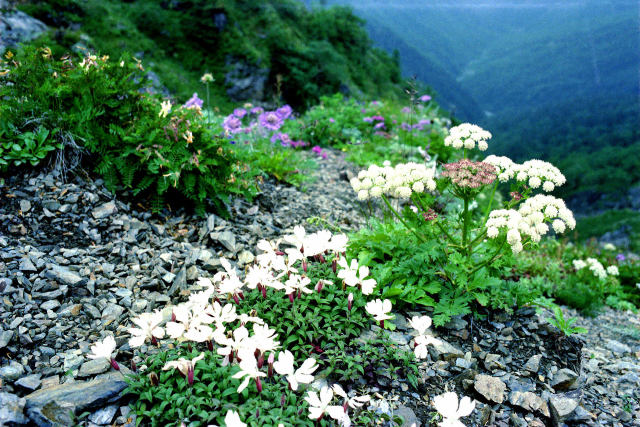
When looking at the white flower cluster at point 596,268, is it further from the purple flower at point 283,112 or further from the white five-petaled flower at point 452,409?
the white five-petaled flower at point 452,409

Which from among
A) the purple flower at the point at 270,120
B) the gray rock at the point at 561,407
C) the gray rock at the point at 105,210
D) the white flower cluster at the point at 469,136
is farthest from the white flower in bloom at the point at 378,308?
the purple flower at the point at 270,120

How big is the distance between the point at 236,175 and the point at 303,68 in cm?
2228

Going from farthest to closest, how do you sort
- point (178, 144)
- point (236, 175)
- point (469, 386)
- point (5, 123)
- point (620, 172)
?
point (620, 172)
point (236, 175)
point (178, 144)
point (5, 123)
point (469, 386)

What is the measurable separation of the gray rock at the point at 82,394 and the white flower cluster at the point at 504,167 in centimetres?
281

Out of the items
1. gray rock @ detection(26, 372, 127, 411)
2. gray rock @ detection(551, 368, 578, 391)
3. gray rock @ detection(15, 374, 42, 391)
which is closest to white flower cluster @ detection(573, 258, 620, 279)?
gray rock @ detection(551, 368, 578, 391)

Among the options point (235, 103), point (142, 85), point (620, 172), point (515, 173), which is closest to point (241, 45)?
point (235, 103)

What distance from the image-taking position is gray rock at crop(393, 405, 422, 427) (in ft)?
7.10

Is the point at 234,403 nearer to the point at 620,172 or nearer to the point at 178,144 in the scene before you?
the point at 178,144

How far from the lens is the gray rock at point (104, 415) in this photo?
2014mm

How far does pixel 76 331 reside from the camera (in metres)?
2.63

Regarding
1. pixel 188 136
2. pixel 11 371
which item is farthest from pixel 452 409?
pixel 188 136

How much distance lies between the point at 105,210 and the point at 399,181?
9.10 ft

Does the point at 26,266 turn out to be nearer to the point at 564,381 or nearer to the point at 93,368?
the point at 93,368

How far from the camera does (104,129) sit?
389cm
